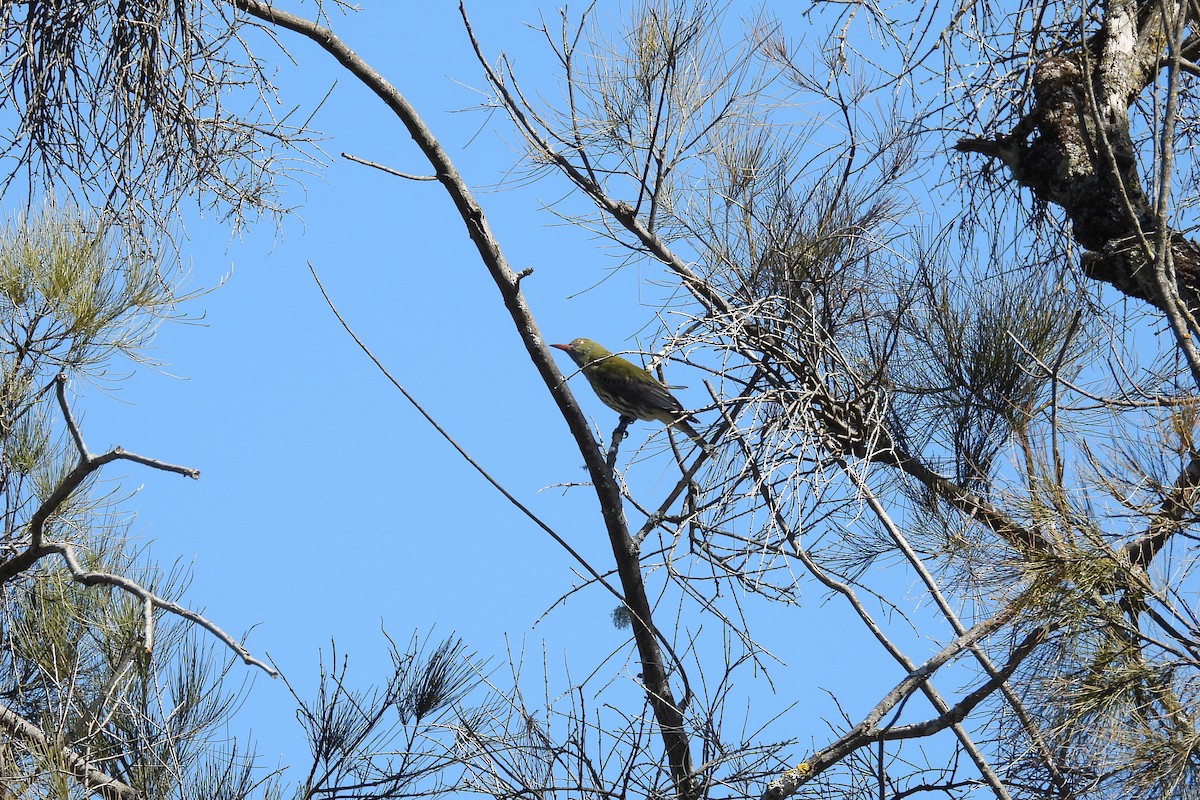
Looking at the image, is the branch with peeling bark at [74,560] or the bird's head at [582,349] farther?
the bird's head at [582,349]

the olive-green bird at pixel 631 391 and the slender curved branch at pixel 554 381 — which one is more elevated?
the olive-green bird at pixel 631 391

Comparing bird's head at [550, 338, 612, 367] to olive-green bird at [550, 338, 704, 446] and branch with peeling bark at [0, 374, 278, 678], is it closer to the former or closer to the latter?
olive-green bird at [550, 338, 704, 446]

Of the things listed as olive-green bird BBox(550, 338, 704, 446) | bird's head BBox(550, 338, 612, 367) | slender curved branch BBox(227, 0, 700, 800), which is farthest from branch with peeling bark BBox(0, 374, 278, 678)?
bird's head BBox(550, 338, 612, 367)

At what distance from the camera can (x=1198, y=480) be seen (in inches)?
80.8

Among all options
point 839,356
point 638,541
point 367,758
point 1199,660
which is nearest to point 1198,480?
point 1199,660

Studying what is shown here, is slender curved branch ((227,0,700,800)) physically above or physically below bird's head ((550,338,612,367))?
below

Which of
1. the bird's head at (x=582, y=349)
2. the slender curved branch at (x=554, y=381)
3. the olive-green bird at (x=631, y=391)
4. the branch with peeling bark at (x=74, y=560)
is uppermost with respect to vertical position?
the bird's head at (x=582, y=349)

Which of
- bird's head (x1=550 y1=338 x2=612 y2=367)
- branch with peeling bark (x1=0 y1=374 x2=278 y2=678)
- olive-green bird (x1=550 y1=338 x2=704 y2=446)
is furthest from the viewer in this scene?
bird's head (x1=550 y1=338 x2=612 y2=367)

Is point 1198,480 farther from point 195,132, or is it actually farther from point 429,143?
point 195,132

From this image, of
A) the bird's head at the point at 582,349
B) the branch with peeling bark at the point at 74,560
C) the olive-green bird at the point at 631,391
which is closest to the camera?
the branch with peeling bark at the point at 74,560

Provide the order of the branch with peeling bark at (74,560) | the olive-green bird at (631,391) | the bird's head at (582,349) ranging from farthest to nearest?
the bird's head at (582,349) < the olive-green bird at (631,391) < the branch with peeling bark at (74,560)

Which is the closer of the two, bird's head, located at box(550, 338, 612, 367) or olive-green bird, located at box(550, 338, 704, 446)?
olive-green bird, located at box(550, 338, 704, 446)

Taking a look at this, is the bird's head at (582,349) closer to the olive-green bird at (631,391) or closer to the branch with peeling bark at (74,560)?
the olive-green bird at (631,391)

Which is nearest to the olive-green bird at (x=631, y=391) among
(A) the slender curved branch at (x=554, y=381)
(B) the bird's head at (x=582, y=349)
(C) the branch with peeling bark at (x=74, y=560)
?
(B) the bird's head at (x=582, y=349)
